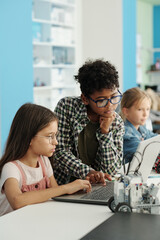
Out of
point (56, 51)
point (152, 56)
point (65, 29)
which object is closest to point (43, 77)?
point (56, 51)

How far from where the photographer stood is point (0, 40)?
12.9 feet

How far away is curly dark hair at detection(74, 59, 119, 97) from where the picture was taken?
5.78 ft

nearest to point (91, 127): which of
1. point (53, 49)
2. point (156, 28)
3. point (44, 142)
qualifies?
point (44, 142)

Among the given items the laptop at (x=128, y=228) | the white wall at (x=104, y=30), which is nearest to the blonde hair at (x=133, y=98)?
the laptop at (x=128, y=228)

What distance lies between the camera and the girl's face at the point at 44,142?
1.60 meters

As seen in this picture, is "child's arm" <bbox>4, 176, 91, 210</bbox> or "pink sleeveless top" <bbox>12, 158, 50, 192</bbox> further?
"pink sleeveless top" <bbox>12, 158, 50, 192</bbox>

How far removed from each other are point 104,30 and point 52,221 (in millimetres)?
4918

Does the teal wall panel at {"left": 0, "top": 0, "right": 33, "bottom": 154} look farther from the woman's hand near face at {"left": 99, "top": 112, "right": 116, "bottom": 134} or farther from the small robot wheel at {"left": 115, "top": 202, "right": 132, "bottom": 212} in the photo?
the small robot wheel at {"left": 115, "top": 202, "right": 132, "bottom": 212}

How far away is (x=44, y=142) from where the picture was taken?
160 cm

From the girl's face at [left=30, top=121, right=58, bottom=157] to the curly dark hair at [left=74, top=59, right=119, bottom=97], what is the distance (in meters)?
0.29

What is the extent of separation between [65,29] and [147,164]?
5.48 meters

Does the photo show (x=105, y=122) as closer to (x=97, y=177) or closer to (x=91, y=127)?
(x=91, y=127)

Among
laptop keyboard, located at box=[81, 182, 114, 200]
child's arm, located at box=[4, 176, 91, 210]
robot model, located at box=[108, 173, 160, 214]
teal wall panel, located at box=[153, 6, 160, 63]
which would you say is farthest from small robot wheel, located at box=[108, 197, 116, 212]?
teal wall panel, located at box=[153, 6, 160, 63]

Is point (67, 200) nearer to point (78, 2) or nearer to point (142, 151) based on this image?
point (142, 151)
